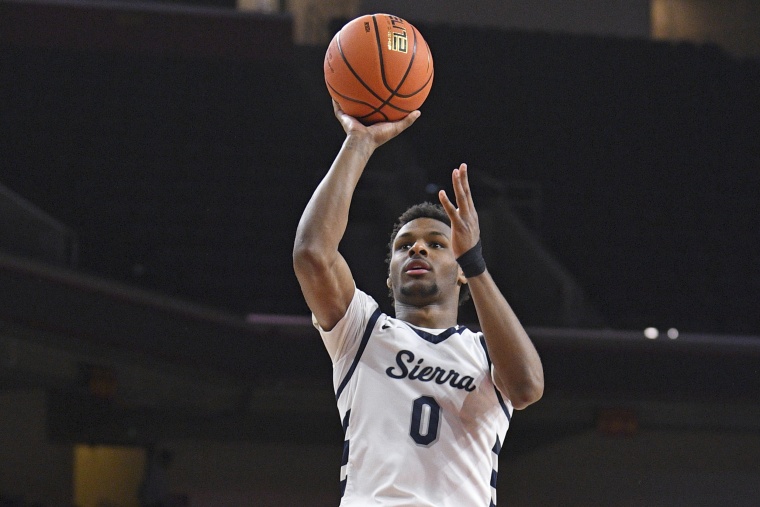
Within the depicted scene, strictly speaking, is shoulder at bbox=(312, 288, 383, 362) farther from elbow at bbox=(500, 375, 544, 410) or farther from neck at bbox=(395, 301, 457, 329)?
elbow at bbox=(500, 375, 544, 410)

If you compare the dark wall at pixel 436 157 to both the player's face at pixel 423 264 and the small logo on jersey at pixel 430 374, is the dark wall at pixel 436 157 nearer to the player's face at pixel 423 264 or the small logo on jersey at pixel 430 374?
the player's face at pixel 423 264

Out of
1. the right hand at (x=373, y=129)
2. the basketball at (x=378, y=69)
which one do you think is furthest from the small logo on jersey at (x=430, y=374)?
the basketball at (x=378, y=69)

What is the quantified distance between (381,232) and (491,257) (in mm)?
1362

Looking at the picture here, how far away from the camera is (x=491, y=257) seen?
8430 mm

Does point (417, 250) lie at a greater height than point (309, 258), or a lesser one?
greater

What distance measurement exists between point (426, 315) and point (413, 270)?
13 centimetres

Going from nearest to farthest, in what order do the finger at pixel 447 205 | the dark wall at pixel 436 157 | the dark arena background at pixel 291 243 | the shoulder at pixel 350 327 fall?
the finger at pixel 447 205 → the shoulder at pixel 350 327 → the dark arena background at pixel 291 243 → the dark wall at pixel 436 157

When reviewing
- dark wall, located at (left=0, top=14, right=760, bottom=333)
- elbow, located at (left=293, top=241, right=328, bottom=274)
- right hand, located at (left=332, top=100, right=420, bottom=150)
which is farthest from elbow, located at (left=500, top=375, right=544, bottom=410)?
dark wall, located at (left=0, top=14, right=760, bottom=333)

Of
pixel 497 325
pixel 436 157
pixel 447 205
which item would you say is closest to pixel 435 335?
pixel 497 325

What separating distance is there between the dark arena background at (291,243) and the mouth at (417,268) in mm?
3610

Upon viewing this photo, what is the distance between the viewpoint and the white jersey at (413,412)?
2570mm

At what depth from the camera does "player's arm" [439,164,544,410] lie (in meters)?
2.52

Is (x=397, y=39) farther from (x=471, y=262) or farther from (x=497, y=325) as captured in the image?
(x=497, y=325)

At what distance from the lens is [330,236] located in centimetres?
257
